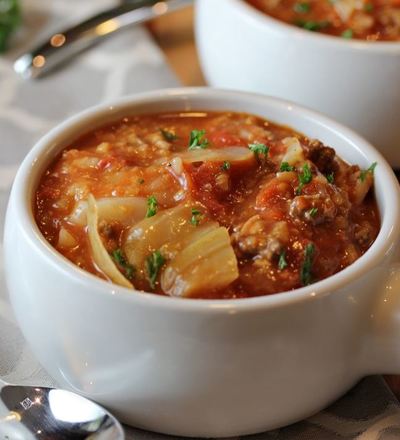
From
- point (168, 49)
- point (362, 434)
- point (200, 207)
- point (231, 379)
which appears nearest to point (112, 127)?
point (200, 207)

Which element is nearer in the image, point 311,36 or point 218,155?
point 218,155

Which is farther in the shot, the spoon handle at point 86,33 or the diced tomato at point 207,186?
the spoon handle at point 86,33

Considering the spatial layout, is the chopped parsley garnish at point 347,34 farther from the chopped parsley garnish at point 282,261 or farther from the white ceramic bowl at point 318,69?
the chopped parsley garnish at point 282,261

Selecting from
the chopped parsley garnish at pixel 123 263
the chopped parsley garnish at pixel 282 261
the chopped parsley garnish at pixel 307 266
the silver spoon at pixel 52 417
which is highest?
the chopped parsley garnish at pixel 123 263

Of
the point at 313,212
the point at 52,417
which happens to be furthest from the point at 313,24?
the point at 52,417

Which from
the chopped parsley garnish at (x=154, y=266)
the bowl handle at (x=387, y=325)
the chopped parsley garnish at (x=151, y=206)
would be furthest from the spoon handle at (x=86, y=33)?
the bowl handle at (x=387, y=325)

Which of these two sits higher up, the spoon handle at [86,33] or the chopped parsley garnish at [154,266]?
the chopped parsley garnish at [154,266]

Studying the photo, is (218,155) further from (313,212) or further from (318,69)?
(318,69)
